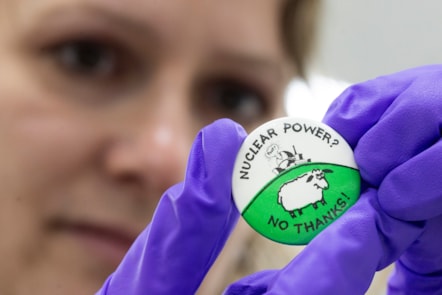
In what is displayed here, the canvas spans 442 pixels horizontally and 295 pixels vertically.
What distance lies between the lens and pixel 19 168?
0.78 metres

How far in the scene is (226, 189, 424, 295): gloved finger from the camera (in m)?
0.40

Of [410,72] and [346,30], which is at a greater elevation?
[410,72]

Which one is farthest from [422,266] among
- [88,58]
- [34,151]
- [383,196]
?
[88,58]

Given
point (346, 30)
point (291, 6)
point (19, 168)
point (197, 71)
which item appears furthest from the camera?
point (346, 30)

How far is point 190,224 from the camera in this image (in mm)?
431

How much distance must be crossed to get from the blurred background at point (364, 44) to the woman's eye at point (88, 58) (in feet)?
1.53

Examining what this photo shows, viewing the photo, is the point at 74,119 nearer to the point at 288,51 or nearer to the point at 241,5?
the point at 241,5

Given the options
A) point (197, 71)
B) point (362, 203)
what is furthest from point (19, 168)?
point (362, 203)

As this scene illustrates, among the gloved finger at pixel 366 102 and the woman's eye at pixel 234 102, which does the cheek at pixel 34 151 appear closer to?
the woman's eye at pixel 234 102

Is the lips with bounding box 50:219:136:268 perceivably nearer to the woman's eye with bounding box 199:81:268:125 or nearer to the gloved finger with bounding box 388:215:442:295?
the woman's eye with bounding box 199:81:268:125

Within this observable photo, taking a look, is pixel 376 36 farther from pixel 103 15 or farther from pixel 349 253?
pixel 349 253

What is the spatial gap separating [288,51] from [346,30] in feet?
1.11

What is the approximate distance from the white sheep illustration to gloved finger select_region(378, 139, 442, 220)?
0.05m

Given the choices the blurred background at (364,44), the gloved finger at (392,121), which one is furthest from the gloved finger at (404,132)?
the blurred background at (364,44)
